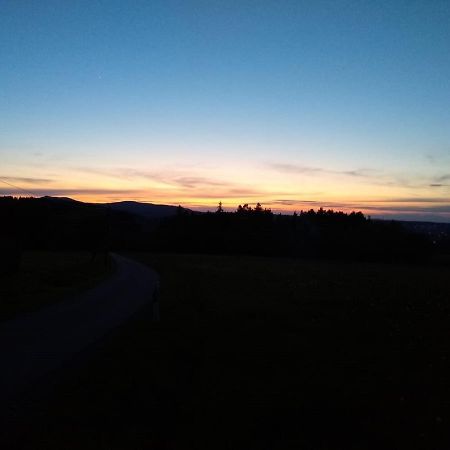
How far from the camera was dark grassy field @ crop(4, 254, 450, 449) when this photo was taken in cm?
533

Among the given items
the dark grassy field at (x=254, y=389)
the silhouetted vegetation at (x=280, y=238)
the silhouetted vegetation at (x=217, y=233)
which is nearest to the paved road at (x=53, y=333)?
the dark grassy field at (x=254, y=389)

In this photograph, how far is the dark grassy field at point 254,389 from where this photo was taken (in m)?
5.33

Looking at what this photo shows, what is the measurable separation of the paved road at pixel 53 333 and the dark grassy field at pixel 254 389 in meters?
0.64

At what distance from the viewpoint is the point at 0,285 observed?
21391 mm

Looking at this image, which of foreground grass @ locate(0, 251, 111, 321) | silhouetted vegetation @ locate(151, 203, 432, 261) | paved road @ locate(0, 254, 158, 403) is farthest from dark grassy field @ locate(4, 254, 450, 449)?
silhouetted vegetation @ locate(151, 203, 432, 261)

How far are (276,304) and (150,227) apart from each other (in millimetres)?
90535

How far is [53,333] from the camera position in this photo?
10805 millimetres

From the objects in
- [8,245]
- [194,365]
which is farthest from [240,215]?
[194,365]

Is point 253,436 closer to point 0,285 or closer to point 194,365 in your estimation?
point 194,365

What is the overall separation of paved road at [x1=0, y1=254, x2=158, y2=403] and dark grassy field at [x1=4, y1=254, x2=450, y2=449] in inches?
25.3

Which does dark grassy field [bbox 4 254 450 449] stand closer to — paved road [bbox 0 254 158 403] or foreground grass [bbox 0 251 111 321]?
paved road [bbox 0 254 158 403]

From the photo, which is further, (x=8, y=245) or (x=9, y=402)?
(x=8, y=245)

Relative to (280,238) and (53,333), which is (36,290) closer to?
(53,333)

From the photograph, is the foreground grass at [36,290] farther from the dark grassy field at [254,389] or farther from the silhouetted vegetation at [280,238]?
the silhouetted vegetation at [280,238]
